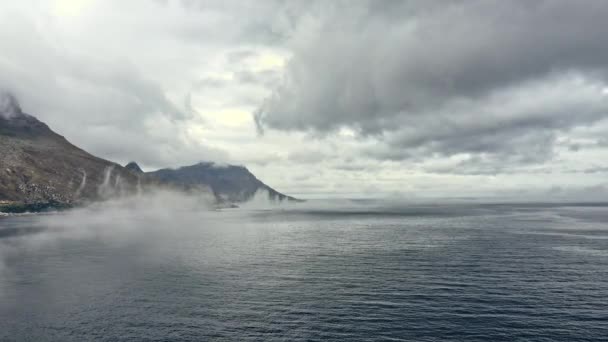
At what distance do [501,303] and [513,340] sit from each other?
57.4ft

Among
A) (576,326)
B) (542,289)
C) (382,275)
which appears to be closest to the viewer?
(576,326)

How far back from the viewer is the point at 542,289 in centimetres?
7662

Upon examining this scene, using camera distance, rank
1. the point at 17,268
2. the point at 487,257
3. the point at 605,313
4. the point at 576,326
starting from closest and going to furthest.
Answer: the point at 576,326
the point at 605,313
the point at 17,268
the point at 487,257

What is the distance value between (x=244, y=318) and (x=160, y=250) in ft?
307

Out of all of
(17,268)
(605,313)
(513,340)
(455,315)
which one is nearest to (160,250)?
(17,268)

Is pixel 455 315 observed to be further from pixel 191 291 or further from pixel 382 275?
pixel 191 291

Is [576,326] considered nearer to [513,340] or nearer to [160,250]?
[513,340]

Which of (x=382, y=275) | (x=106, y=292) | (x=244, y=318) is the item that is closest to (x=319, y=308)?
(x=244, y=318)

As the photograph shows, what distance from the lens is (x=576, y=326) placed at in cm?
5612

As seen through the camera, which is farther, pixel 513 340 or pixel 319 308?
pixel 319 308

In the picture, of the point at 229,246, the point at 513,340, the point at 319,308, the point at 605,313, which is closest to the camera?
the point at 513,340

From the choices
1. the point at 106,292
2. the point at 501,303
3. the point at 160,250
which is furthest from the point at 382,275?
the point at 160,250

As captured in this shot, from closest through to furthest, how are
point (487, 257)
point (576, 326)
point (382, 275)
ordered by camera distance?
point (576, 326), point (382, 275), point (487, 257)

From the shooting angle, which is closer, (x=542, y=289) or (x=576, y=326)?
(x=576, y=326)
